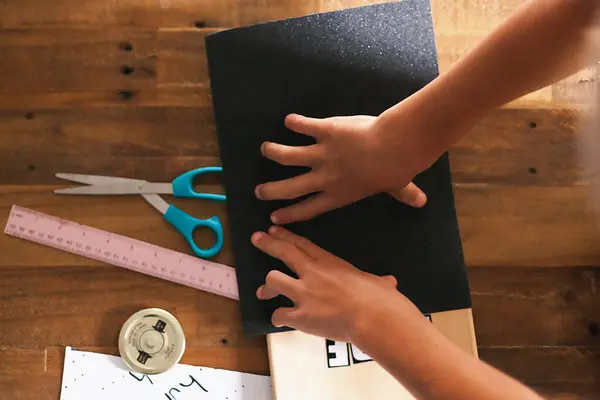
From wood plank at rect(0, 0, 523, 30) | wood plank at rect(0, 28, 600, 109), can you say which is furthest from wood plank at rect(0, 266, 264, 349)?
wood plank at rect(0, 0, 523, 30)

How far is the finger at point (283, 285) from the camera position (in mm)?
689

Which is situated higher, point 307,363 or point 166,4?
point 166,4

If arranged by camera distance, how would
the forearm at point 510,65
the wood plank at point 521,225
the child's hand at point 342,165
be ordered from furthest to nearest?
1. the wood plank at point 521,225
2. the child's hand at point 342,165
3. the forearm at point 510,65

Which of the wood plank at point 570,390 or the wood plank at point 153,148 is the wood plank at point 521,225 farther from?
the wood plank at point 570,390

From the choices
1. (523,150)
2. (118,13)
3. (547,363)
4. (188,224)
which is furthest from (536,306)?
(118,13)

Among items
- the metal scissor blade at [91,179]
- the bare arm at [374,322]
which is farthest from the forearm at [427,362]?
the metal scissor blade at [91,179]

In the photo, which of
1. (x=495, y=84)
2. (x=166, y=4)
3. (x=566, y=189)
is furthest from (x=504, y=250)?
(x=166, y=4)

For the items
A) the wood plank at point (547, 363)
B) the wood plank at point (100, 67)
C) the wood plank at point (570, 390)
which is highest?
the wood plank at point (100, 67)

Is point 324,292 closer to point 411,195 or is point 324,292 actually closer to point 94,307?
point 411,195

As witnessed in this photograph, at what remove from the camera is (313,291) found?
2.23 feet

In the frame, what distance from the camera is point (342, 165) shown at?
684 mm

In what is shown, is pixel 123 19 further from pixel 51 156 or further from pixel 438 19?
pixel 438 19

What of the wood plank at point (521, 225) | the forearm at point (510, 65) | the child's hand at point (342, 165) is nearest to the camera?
the forearm at point (510, 65)

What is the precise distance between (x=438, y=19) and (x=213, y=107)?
0.33 m
